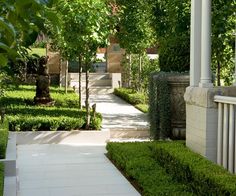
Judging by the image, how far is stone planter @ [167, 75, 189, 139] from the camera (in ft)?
30.4

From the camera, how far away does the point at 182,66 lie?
970 centimetres

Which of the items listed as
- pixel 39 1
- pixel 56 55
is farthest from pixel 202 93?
pixel 56 55

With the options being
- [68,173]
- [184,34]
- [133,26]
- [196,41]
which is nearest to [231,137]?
[196,41]

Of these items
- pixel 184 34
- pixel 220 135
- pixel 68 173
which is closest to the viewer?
pixel 220 135

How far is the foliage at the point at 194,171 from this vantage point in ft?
15.0

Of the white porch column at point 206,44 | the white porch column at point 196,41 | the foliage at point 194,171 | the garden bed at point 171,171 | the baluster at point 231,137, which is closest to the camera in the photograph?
the foliage at point 194,171

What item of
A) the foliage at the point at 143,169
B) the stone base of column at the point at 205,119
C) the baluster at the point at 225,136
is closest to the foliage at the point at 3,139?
the foliage at the point at 143,169

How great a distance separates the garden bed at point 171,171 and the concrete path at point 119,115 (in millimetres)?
4365

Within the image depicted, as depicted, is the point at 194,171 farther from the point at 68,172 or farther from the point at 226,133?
the point at 68,172

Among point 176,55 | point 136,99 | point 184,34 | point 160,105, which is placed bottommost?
point 136,99

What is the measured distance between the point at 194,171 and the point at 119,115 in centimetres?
984

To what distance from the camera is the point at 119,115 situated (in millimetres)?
15039

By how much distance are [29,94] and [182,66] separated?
8706mm

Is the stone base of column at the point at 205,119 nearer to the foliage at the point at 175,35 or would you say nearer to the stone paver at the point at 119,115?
the foliage at the point at 175,35
